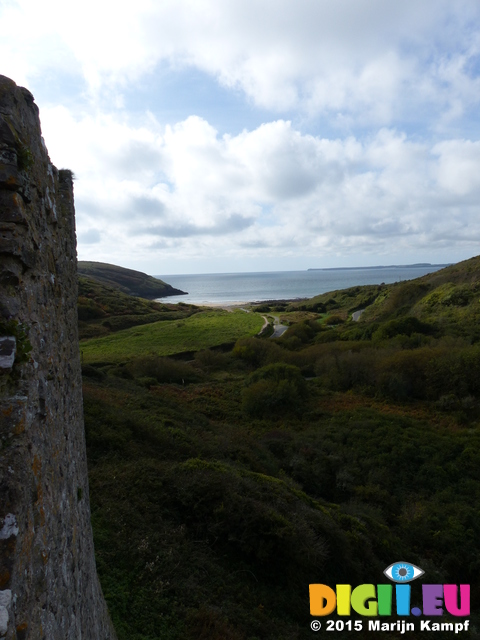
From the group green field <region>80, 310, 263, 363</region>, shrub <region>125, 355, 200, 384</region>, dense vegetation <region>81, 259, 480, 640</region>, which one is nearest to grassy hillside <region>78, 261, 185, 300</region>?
green field <region>80, 310, 263, 363</region>

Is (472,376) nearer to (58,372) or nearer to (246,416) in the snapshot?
(246,416)

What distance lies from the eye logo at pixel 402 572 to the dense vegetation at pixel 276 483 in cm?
22

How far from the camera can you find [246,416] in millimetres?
20344

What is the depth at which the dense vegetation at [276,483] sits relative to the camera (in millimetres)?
6297

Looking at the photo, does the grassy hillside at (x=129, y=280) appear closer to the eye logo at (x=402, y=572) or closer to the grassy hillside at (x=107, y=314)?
the grassy hillside at (x=107, y=314)

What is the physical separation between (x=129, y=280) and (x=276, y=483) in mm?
126665

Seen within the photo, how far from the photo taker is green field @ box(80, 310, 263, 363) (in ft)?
111

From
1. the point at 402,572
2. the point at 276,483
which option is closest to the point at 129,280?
the point at 276,483

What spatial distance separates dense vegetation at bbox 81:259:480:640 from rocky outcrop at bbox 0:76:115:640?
321cm

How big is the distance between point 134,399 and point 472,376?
18.4m

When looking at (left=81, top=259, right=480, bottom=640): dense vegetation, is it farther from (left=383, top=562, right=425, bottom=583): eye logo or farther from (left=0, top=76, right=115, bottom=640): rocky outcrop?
(left=0, top=76, right=115, bottom=640): rocky outcrop

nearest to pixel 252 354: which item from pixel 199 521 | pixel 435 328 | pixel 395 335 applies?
pixel 395 335

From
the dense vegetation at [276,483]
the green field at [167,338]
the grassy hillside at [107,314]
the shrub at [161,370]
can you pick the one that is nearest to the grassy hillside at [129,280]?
the grassy hillside at [107,314]

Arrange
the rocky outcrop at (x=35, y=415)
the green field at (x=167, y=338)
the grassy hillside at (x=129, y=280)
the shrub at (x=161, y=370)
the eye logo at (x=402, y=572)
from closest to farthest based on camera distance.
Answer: the rocky outcrop at (x=35, y=415) < the eye logo at (x=402, y=572) < the shrub at (x=161, y=370) < the green field at (x=167, y=338) < the grassy hillside at (x=129, y=280)
